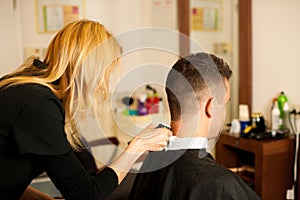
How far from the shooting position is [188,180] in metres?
1.21

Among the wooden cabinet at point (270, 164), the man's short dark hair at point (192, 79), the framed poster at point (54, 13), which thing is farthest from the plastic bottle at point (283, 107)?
the framed poster at point (54, 13)

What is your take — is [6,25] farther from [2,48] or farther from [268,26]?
[268,26]

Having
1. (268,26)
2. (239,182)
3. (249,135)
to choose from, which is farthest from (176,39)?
(239,182)

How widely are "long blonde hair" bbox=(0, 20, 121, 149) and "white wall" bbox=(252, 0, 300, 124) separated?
170 centimetres

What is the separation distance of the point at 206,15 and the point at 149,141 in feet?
7.31

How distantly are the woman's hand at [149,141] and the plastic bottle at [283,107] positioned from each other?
1526 millimetres

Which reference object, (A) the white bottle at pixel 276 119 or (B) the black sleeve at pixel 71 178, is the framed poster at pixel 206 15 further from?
(B) the black sleeve at pixel 71 178

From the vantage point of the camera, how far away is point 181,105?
1.29m

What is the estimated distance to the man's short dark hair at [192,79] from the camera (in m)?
1.26

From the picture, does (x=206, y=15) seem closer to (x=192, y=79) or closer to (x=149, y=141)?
(x=192, y=79)

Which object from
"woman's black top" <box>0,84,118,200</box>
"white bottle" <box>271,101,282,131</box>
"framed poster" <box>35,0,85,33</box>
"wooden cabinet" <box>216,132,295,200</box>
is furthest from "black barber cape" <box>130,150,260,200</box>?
"framed poster" <box>35,0,85,33</box>

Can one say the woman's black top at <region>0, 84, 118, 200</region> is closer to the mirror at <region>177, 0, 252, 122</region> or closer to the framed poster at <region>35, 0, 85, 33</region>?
the mirror at <region>177, 0, 252, 122</region>

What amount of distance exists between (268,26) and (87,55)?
1901 millimetres

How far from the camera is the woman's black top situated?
0.99m
